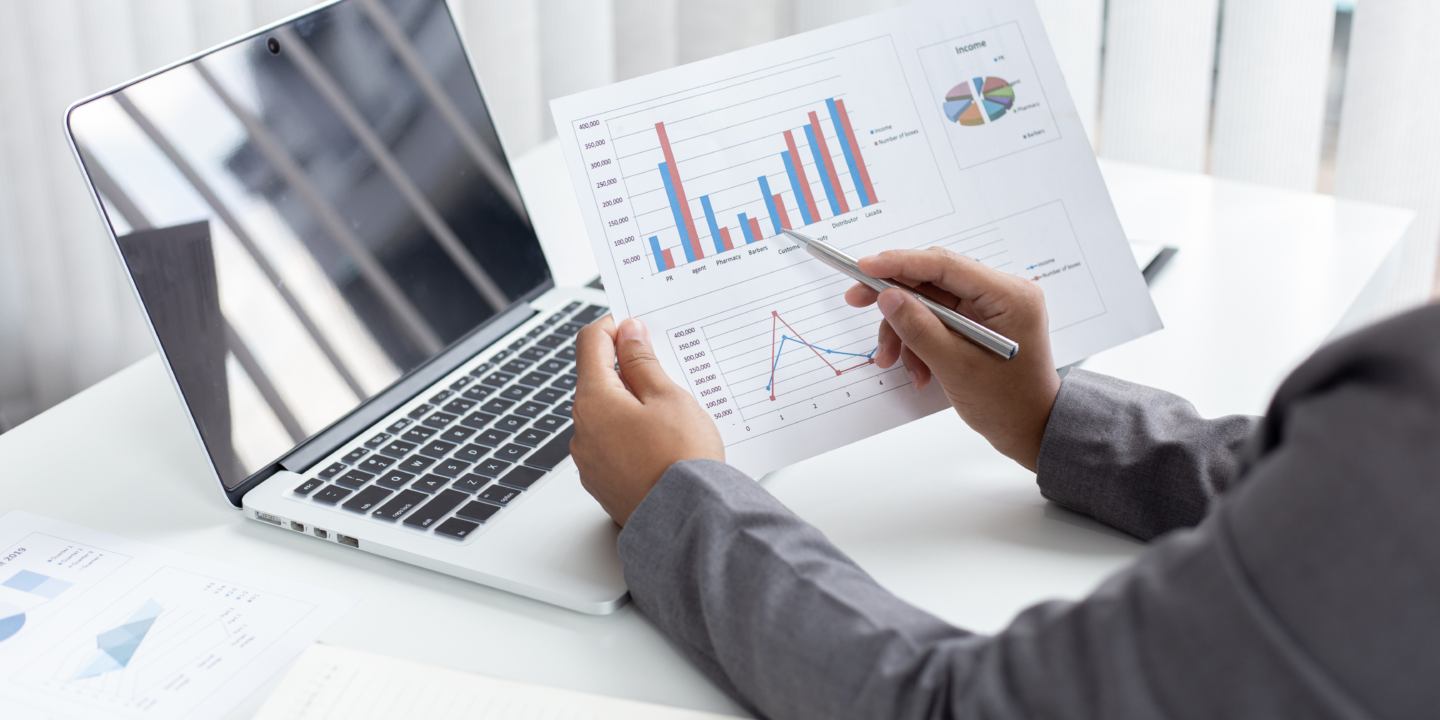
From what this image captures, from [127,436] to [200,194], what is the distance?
21 centimetres

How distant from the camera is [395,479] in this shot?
708mm

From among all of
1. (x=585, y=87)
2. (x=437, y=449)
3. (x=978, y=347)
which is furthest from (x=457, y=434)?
(x=585, y=87)

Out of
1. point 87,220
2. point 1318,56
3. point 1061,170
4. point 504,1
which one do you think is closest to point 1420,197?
point 1318,56

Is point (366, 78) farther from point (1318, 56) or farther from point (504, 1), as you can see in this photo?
point (1318, 56)

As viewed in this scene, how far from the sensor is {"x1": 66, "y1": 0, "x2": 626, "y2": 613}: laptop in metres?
0.67

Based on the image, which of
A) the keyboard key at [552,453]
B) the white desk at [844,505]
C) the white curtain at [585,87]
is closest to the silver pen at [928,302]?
the white desk at [844,505]

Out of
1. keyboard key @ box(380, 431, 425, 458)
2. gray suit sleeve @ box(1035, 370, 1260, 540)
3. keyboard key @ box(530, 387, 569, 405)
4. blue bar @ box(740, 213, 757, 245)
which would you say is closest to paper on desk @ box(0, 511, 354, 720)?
keyboard key @ box(380, 431, 425, 458)

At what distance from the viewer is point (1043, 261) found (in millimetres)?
765

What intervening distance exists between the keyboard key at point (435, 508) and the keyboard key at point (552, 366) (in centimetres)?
18

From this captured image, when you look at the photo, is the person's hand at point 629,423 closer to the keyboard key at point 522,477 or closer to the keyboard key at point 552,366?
the keyboard key at point 522,477

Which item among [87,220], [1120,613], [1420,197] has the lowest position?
[1420,197]

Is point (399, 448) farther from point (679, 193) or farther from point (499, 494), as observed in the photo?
point (679, 193)

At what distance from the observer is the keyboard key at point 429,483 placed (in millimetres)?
697

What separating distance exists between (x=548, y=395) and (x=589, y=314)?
0.13 m
